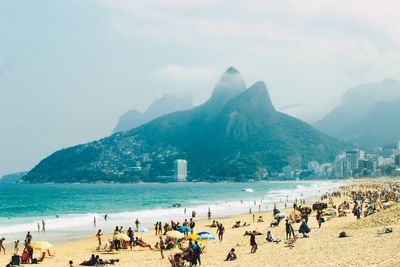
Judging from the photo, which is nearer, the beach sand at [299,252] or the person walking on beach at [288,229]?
the beach sand at [299,252]

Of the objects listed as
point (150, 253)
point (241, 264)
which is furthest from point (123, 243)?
point (241, 264)

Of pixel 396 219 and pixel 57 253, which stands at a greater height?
pixel 396 219

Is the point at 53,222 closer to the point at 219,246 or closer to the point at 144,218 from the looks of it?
the point at 144,218

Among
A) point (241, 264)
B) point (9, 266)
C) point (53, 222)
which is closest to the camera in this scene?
point (241, 264)

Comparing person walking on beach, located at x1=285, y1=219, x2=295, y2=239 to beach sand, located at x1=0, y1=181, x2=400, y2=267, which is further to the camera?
person walking on beach, located at x1=285, y1=219, x2=295, y2=239

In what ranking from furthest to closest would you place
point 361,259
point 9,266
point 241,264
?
1. point 9,266
2. point 241,264
3. point 361,259

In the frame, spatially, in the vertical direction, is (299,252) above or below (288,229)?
below

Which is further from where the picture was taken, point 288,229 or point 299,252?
point 288,229

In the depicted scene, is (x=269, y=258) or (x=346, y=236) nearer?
(x=269, y=258)

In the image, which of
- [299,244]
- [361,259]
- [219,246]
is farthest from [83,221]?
[361,259]
